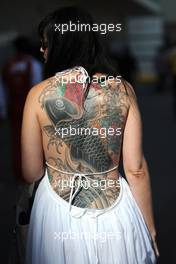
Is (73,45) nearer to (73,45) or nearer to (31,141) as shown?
(73,45)

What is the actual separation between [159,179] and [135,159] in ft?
20.0

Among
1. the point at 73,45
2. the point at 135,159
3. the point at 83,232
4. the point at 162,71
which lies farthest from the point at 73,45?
the point at 162,71

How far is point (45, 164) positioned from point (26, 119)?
0.26 meters

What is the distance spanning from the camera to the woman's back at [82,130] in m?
3.36

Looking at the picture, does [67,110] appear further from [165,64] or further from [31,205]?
[165,64]

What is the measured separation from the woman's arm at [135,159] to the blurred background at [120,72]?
5.94ft

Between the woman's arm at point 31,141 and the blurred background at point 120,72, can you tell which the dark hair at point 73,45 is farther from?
the blurred background at point 120,72

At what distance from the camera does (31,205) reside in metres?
3.64

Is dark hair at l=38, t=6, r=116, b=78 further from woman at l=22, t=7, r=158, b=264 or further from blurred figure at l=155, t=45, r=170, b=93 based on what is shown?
blurred figure at l=155, t=45, r=170, b=93

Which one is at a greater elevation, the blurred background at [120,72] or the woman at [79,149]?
the woman at [79,149]

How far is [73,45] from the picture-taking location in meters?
3.35

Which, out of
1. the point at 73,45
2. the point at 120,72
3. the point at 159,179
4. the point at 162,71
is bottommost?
the point at 162,71

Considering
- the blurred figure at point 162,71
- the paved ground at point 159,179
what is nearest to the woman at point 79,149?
the paved ground at point 159,179

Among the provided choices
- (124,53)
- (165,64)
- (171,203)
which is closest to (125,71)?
(165,64)
